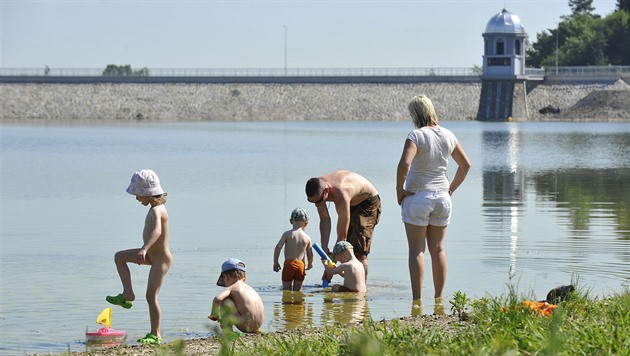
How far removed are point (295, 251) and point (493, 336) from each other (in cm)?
528

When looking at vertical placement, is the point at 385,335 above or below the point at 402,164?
below

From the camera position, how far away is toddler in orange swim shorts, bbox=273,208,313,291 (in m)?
13.0

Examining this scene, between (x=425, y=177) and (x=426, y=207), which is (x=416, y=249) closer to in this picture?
(x=426, y=207)

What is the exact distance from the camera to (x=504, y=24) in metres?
116

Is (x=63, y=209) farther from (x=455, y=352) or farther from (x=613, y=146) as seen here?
(x=613, y=146)

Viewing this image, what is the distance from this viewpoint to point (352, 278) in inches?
511

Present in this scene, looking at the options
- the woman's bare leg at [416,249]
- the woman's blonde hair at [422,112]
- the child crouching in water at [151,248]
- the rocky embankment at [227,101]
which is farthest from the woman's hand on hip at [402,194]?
the rocky embankment at [227,101]

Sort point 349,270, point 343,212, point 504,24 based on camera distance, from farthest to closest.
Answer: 1. point 504,24
2. point 349,270
3. point 343,212

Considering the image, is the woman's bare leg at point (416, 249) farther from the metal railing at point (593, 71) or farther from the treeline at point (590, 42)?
the treeline at point (590, 42)

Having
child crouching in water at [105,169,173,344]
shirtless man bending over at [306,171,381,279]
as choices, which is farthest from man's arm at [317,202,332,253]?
child crouching in water at [105,169,173,344]

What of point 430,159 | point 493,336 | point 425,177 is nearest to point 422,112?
point 430,159

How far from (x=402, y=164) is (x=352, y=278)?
2238 mm

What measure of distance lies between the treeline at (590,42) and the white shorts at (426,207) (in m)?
125

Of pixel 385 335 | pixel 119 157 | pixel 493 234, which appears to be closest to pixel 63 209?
pixel 493 234
